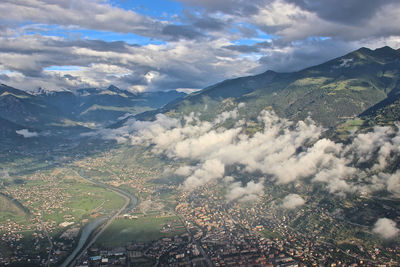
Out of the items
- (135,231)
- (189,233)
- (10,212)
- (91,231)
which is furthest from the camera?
(10,212)

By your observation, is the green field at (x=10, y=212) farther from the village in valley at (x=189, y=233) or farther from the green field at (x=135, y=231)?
the green field at (x=135, y=231)

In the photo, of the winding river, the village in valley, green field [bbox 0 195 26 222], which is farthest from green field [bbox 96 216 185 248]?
green field [bbox 0 195 26 222]

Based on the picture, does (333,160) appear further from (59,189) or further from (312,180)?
(59,189)

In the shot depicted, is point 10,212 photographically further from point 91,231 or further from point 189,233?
point 189,233

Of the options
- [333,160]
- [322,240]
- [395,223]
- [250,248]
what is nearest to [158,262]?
[250,248]

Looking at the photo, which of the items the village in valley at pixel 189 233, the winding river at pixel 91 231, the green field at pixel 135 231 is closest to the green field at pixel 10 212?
the village in valley at pixel 189 233

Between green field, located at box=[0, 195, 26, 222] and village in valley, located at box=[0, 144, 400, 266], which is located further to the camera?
green field, located at box=[0, 195, 26, 222]

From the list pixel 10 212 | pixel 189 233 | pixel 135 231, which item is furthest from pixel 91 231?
pixel 10 212

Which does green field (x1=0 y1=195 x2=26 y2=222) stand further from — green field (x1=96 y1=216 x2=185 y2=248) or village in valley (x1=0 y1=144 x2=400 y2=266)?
green field (x1=96 y1=216 x2=185 y2=248)

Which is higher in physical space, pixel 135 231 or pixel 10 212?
pixel 10 212
